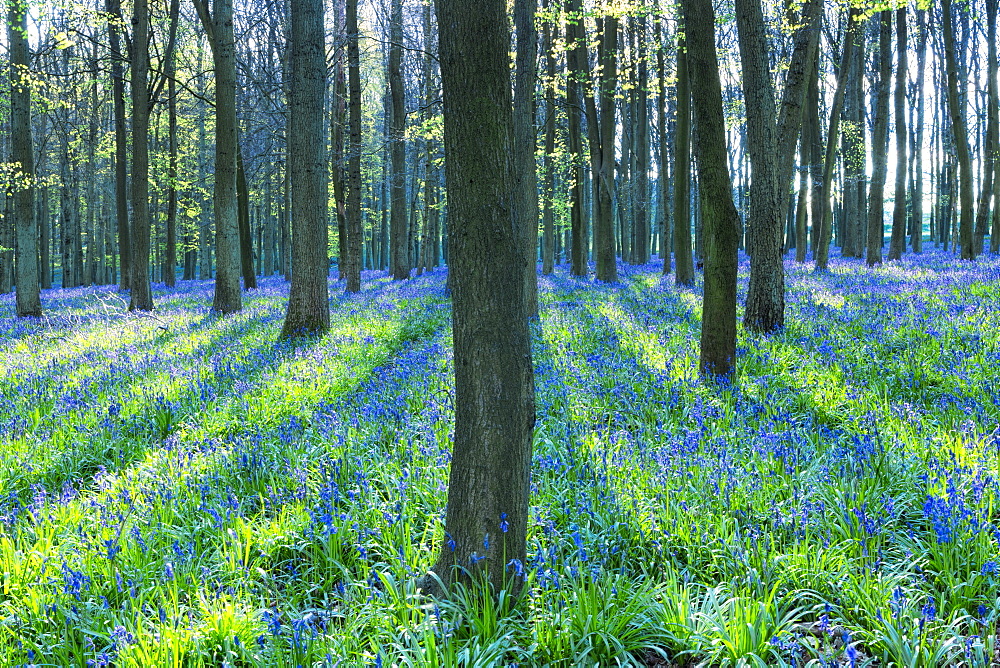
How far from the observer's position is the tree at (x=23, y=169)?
14242 millimetres

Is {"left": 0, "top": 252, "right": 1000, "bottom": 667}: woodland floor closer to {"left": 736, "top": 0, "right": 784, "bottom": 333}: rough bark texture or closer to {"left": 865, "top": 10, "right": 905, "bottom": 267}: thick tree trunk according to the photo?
{"left": 736, "top": 0, "right": 784, "bottom": 333}: rough bark texture

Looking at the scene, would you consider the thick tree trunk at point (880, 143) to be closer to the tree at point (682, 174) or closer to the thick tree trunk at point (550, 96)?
the tree at point (682, 174)

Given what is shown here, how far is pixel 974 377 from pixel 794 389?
148cm

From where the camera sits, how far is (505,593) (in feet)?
8.47

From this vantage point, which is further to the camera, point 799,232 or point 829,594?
point 799,232

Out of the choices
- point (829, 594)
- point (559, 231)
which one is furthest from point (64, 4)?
point (559, 231)

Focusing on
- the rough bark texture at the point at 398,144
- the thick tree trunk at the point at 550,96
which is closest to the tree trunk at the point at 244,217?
the rough bark texture at the point at 398,144

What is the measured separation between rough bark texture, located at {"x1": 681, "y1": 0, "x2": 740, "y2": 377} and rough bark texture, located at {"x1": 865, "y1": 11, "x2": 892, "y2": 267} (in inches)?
592

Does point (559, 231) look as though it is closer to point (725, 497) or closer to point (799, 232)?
point (799, 232)

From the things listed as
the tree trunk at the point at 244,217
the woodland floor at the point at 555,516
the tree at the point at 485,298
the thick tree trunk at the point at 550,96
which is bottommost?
the woodland floor at the point at 555,516

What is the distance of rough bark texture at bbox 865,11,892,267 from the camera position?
59.6ft

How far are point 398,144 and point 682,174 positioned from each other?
12.3m

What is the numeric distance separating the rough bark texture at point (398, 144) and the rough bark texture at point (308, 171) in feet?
27.8

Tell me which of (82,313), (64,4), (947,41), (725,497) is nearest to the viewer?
(725,497)
